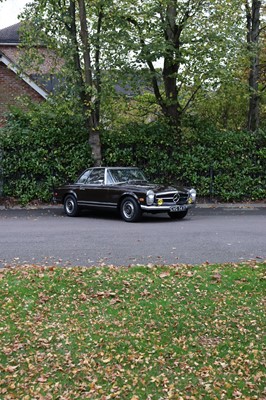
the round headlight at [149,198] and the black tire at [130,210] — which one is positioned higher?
the round headlight at [149,198]

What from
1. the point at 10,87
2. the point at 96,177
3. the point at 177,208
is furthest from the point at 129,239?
the point at 10,87

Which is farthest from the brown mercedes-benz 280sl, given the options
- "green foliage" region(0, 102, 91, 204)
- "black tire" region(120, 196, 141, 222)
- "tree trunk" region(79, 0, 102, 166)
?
"tree trunk" region(79, 0, 102, 166)

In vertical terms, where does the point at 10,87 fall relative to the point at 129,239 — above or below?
→ above

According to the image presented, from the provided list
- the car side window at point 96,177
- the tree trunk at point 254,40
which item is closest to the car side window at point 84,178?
the car side window at point 96,177

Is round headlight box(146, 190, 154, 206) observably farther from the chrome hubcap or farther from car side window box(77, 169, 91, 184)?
car side window box(77, 169, 91, 184)

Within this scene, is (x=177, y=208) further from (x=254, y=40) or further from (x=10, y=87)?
(x=10, y=87)

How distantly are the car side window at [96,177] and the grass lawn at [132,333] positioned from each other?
7082 millimetres

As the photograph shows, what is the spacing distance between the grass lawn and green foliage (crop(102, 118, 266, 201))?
10948 millimetres

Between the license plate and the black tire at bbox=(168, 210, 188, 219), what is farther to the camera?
the black tire at bbox=(168, 210, 188, 219)

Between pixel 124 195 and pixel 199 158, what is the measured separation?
5.74 metres

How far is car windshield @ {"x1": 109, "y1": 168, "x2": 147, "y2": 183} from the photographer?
13138 mm

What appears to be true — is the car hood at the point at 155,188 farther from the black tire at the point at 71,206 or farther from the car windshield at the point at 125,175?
the black tire at the point at 71,206

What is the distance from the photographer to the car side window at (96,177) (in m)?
13.3

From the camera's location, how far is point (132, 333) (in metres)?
4.67
